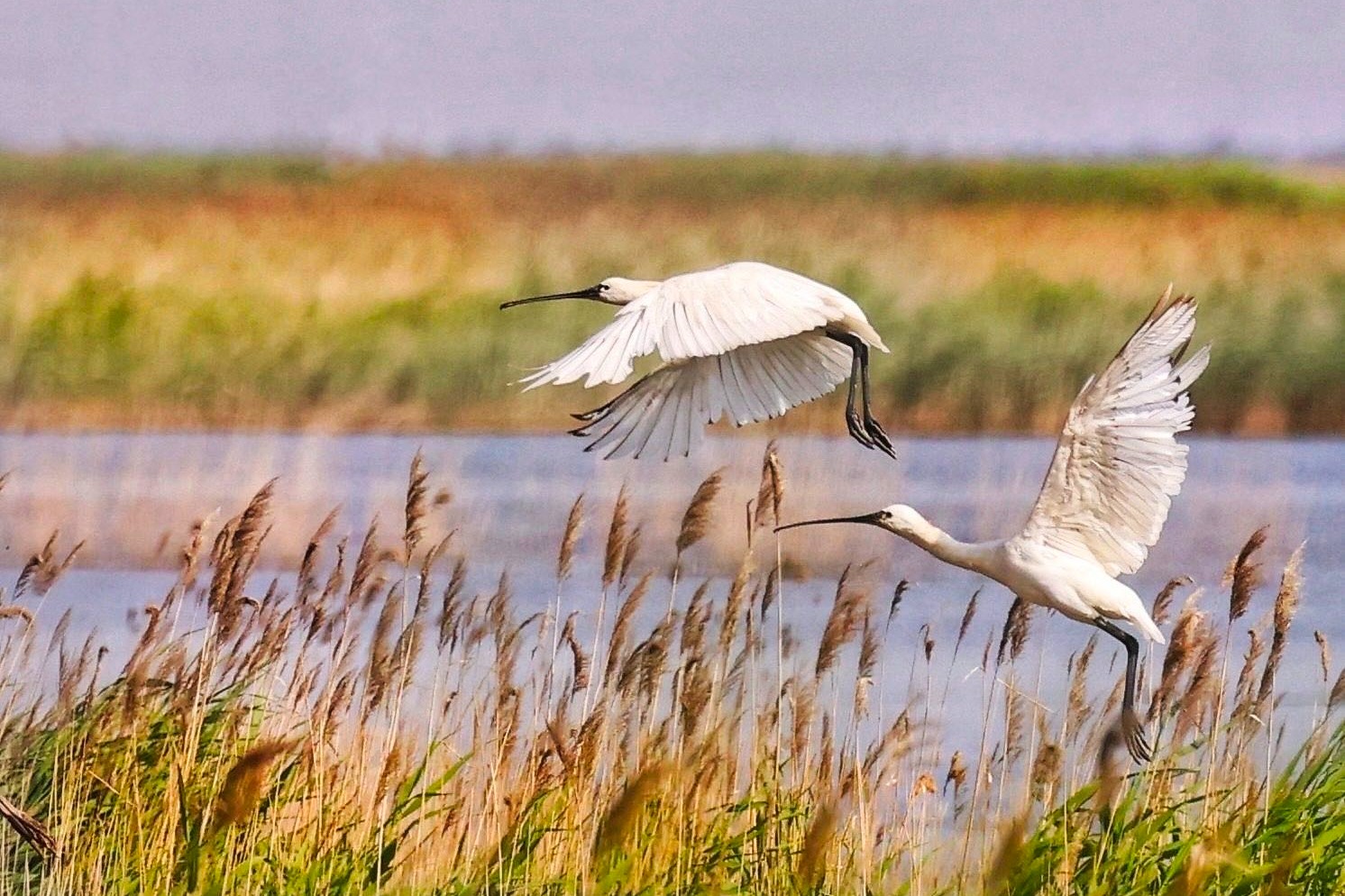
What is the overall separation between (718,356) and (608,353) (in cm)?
98

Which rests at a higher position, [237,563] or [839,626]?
[237,563]

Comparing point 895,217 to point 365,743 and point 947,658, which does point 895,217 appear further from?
point 365,743

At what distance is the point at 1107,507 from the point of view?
17.7 ft

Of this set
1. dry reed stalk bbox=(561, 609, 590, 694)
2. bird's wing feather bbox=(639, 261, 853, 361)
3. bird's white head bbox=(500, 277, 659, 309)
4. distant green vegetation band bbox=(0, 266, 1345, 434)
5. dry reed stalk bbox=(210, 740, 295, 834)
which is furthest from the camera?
distant green vegetation band bbox=(0, 266, 1345, 434)

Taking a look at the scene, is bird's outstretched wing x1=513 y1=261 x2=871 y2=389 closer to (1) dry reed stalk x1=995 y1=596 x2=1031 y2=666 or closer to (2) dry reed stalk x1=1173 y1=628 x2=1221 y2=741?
(1) dry reed stalk x1=995 y1=596 x2=1031 y2=666

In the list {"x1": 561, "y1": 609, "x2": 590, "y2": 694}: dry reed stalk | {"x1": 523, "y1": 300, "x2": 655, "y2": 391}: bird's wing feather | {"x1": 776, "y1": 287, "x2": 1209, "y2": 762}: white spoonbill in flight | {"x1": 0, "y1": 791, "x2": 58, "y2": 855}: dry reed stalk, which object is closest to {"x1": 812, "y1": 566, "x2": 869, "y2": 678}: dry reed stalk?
{"x1": 776, "y1": 287, "x2": 1209, "y2": 762}: white spoonbill in flight

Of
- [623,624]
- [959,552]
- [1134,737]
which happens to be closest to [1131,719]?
[1134,737]

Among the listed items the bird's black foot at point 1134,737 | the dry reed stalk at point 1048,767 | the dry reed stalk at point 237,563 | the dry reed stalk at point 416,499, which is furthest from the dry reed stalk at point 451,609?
the bird's black foot at point 1134,737

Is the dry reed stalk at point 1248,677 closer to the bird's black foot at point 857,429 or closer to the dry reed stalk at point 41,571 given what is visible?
the bird's black foot at point 857,429

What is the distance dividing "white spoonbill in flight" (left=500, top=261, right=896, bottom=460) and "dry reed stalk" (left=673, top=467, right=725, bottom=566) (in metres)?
0.28

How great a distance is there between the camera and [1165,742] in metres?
5.54

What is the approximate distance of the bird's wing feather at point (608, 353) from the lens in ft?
16.1

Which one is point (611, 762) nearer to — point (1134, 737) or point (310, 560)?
point (310, 560)

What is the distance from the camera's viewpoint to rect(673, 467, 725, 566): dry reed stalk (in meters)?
5.17
